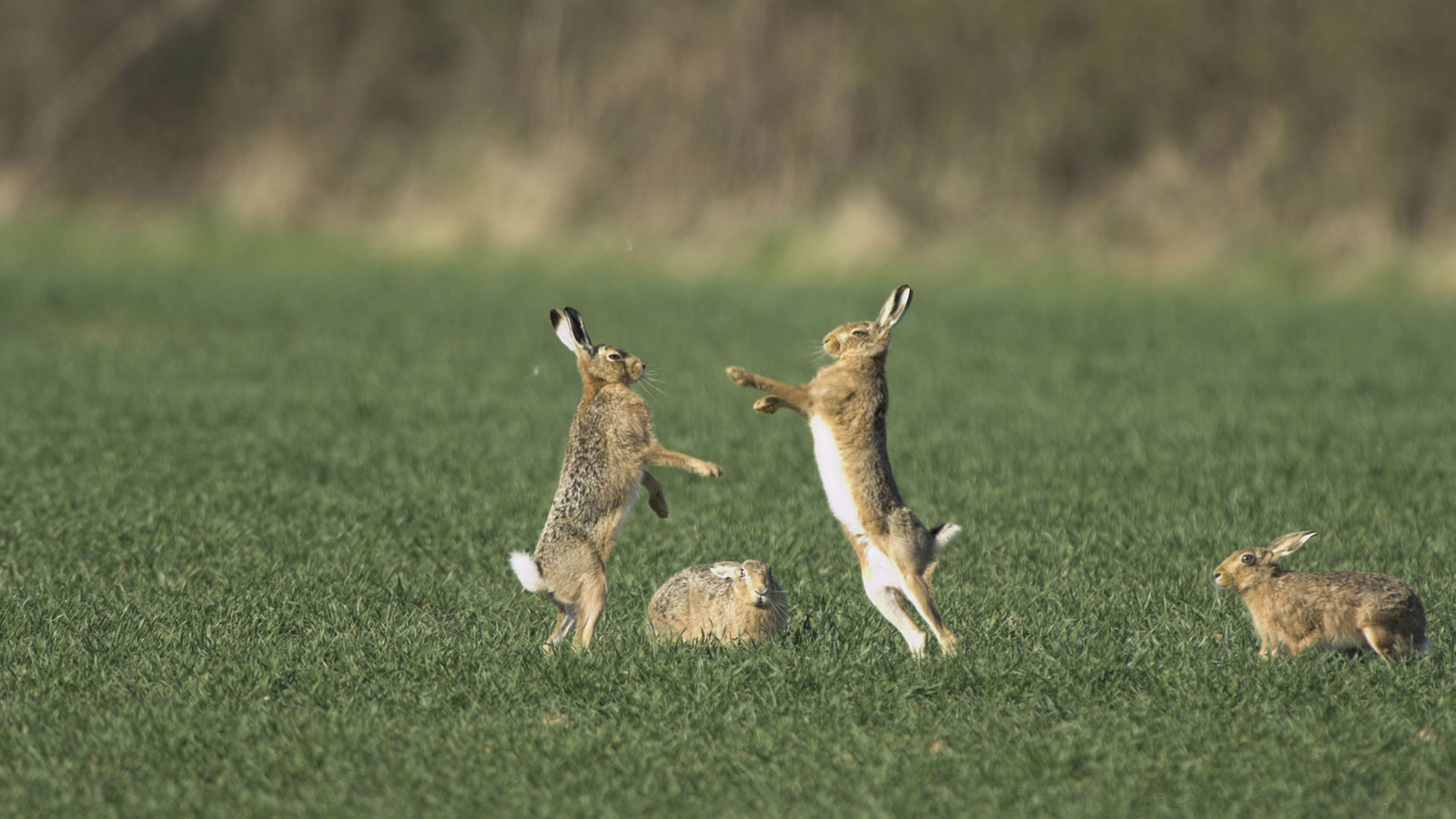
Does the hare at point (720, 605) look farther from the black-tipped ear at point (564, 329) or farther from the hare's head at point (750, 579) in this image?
the black-tipped ear at point (564, 329)

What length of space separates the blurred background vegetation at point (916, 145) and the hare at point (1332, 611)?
17.1 m

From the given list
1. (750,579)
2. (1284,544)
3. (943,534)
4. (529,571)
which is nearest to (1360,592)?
(1284,544)

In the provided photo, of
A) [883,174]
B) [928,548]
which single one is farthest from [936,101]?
[928,548]

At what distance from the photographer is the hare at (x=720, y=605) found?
6204 millimetres

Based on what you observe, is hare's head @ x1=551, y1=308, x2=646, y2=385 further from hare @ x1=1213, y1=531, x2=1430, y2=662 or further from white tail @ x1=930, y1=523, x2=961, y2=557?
hare @ x1=1213, y1=531, x2=1430, y2=662

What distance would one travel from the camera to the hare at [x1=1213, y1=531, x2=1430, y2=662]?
5.91m

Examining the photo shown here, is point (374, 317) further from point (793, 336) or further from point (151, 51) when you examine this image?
point (151, 51)

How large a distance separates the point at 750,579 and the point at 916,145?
20472 millimetres

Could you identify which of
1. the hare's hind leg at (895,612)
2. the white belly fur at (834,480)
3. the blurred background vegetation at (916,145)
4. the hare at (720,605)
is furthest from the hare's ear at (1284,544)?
the blurred background vegetation at (916,145)

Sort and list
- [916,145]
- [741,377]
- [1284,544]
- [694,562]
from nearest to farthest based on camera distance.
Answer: [741,377] → [1284,544] → [694,562] → [916,145]

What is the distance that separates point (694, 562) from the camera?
7949mm

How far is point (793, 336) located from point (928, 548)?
11.3 metres

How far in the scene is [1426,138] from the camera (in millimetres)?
23781

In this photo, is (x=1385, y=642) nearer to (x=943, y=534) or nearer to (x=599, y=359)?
(x=943, y=534)
